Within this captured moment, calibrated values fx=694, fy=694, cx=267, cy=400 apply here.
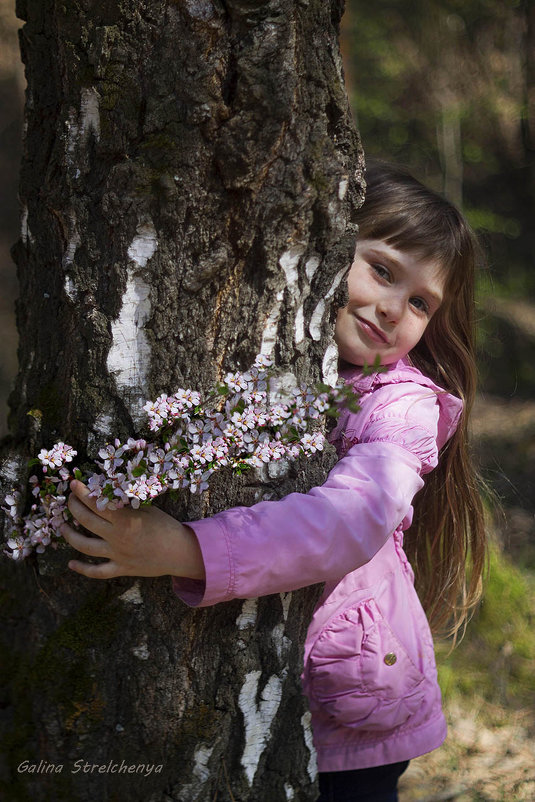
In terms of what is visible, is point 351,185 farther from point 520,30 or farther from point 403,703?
point 520,30

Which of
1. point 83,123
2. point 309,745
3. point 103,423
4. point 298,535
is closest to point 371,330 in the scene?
point 298,535

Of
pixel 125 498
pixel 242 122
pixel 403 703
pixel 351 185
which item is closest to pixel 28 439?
pixel 125 498

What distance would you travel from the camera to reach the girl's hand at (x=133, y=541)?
1478 mm

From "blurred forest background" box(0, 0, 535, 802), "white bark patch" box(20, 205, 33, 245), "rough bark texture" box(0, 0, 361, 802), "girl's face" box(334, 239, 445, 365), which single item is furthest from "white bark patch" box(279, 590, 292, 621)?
"blurred forest background" box(0, 0, 535, 802)

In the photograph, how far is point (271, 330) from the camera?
1.64m

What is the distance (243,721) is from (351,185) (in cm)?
136

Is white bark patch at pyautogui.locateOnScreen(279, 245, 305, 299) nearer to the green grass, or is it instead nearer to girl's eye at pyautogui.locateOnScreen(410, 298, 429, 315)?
girl's eye at pyautogui.locateOnScreen(410, 298, 429, 315)

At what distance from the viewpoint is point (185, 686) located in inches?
66.7

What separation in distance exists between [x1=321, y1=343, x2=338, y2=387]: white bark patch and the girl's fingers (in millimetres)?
674

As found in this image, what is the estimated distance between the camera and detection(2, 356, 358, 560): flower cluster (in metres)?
1.45

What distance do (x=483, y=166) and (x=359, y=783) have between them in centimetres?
826

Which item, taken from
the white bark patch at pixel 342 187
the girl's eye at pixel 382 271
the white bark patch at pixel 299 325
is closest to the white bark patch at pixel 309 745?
the white bark patch at pixel 299 325

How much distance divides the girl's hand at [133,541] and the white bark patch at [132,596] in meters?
0.10

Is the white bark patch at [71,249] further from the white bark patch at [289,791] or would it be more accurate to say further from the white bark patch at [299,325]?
the white bark patch at [289,791]
